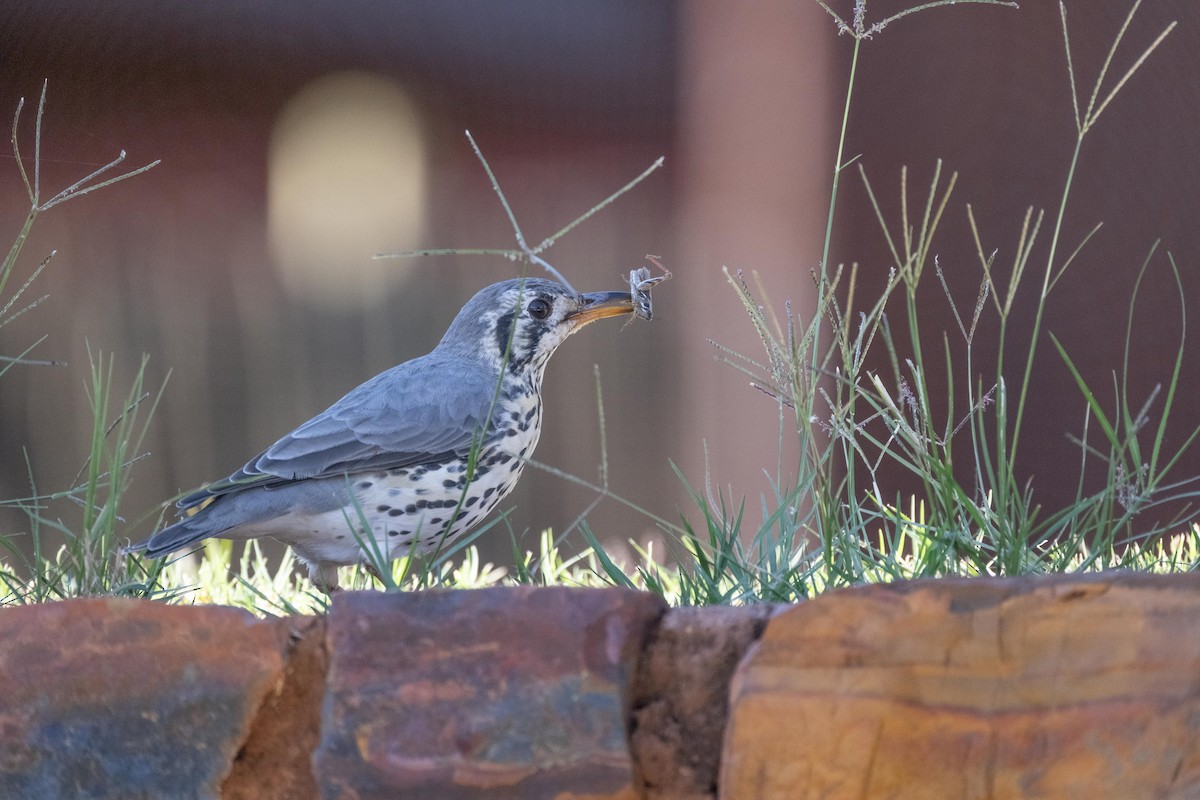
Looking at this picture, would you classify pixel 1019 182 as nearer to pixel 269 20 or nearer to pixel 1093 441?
pixel 1093 441

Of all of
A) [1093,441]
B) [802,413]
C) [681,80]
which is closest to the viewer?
[802,413]

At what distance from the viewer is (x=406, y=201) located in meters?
3.91

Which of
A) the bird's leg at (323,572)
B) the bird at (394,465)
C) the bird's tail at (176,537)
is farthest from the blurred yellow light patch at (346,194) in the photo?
the bird's tail at (176,537)

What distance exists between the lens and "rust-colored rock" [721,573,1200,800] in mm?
1372

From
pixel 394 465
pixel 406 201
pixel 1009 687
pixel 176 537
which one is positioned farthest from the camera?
pixel 406 201

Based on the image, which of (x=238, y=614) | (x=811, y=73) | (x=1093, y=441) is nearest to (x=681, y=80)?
(x=811, y=73)

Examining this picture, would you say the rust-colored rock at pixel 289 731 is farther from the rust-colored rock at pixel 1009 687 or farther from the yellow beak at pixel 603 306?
the yellow beak at pixel 603 306

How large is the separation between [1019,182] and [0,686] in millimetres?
2846

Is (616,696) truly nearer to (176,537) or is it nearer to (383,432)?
(176,537)

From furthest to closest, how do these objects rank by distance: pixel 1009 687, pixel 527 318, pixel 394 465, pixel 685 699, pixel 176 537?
pixel 527 318 → pixel 394 465 → pixel 176 537 → pixel 685 699 → pixel 1009 687

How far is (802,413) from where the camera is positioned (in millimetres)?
1765

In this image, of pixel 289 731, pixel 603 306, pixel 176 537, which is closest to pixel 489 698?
pixel 289 731

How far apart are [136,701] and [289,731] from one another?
18 centimetres

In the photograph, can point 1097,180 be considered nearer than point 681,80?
Yes
